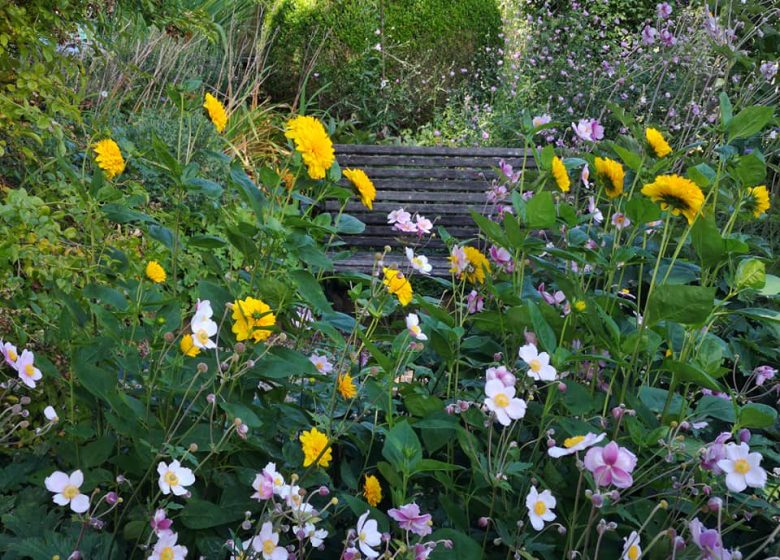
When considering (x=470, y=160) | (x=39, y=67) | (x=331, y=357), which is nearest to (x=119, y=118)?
(x=470, y=160)

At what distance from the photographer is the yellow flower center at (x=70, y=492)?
110 centimetres

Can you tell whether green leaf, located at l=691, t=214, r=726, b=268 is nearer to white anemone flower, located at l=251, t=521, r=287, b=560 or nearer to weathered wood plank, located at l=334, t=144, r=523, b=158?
white anemone flower, located at l=251, t=521, r=287, b=560

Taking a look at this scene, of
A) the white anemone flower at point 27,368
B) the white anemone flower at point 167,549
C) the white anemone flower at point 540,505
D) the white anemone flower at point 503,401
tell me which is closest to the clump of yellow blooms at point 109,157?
the white anemone flower at point 27,368

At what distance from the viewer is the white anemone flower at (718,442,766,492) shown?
1030mm

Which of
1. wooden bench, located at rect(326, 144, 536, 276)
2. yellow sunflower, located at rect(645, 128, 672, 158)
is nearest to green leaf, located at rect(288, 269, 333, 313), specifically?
yellow sunflower, located at rect(645, 128, 672, 158)

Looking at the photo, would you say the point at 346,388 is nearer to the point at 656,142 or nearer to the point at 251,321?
the point at 251,321

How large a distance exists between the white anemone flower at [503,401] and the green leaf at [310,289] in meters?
0.29

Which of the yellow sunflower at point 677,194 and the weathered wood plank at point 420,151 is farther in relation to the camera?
the weathered wood plank at point 420,151

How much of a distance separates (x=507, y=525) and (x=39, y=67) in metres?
1.73

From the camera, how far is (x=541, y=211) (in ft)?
4.25

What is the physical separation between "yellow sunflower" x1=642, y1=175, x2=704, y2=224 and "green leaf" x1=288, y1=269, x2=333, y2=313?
0.49 m

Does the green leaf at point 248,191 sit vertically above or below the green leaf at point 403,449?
above

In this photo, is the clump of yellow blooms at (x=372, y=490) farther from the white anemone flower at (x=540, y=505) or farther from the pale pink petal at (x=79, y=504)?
the pale pink petal at (x=79, y=504)

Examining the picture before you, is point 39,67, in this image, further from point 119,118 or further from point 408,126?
point 408,126
